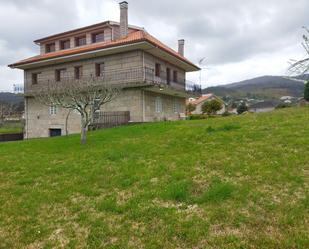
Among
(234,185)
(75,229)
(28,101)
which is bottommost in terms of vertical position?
(75,229)

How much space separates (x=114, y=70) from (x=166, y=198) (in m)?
20.1

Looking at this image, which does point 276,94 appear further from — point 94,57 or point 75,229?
point 75,229

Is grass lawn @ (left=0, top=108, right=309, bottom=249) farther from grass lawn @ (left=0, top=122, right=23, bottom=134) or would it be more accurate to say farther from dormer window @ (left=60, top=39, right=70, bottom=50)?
grass lawn @ (left=0, top=122, right=23, bottom=134)

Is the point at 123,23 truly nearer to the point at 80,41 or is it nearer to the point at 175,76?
the point at 80,41

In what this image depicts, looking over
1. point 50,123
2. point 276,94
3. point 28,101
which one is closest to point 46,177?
point 50,123

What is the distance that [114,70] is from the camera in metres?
24.2

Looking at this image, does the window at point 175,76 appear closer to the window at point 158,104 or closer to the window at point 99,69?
the window at point 158,104

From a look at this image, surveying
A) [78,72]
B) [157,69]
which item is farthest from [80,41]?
[157,69]

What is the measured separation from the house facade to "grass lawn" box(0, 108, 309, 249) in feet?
49.0

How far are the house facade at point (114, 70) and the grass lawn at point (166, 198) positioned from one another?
14.9m

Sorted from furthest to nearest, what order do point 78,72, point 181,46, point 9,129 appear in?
point 9,129, point 181,46, point 78,72

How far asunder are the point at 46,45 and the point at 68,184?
27334mm

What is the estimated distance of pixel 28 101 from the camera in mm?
29734

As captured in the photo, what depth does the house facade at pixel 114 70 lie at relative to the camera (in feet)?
76.2
